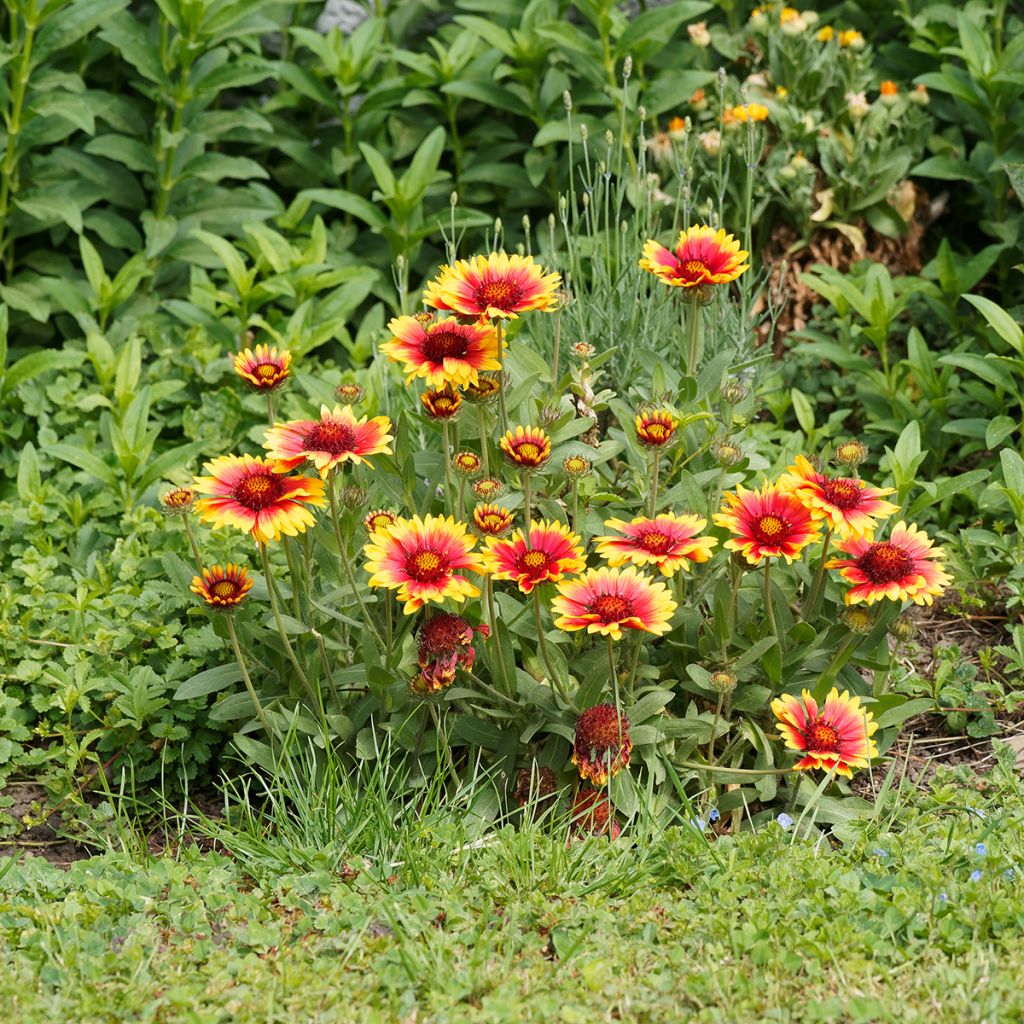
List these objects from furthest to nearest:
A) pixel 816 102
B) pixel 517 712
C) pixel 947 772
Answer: pixel 816 102
pixel 947 772
pixel 517 712

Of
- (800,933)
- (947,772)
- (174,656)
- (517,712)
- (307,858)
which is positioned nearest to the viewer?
(800,933)

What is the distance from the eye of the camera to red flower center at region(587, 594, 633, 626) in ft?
7.81

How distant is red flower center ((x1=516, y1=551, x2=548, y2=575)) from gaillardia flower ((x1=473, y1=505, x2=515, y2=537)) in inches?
3.3

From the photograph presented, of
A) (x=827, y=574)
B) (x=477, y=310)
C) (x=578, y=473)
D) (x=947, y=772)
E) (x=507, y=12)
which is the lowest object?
(x=947, y=772)

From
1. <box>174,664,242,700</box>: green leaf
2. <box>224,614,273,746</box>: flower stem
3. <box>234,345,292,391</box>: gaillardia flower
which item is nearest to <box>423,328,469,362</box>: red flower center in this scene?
<box>234,345,292,391</box>: gaillardia flower

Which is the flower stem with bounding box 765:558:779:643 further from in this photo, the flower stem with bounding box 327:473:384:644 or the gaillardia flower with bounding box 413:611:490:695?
the flower stem with bounding box 327:473:384:644

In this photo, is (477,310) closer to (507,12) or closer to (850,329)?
(850,329)

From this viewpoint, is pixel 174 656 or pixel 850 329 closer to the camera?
pixel 174 656

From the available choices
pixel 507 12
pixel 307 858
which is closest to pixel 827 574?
pixel 307 858

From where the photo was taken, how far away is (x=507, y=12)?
4.71 metres

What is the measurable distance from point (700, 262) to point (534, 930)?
4.20ft

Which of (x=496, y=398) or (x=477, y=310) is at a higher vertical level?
(x=477, y=310)

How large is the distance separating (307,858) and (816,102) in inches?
126

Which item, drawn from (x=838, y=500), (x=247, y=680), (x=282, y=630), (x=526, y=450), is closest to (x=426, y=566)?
(x=526, y=450)
